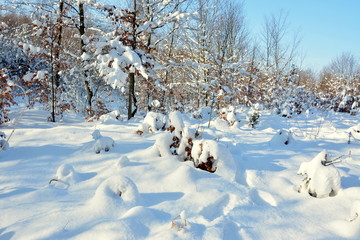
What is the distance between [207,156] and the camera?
8.75ft

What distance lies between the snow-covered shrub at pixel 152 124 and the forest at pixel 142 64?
1.19 meters

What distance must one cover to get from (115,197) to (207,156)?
117 centimetres

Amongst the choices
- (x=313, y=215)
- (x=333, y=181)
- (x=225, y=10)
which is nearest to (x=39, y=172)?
(x=313, y=215)

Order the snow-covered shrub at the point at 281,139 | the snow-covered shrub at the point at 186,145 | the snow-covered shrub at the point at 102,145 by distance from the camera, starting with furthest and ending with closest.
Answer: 1. the snow-covered shrub at the point at 281,139
2. the snow-covered shrub at the point at 102,145
3. the snow-covered shrub at the point at 186,145

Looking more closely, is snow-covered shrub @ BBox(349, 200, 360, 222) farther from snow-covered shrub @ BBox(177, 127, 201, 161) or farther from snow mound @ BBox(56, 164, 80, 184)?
snow mound @ BBox(56, 164, 80, 184)

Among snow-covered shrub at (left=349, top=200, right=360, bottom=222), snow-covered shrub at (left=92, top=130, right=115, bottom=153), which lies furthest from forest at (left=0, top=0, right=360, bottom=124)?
snow-covered shrub at (left=349, top=200, right=360, bottom=222)

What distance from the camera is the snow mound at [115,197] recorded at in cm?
177

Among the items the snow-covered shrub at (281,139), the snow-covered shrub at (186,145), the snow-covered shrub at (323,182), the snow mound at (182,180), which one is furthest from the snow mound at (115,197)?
the snow-covered shrub at (281,139)

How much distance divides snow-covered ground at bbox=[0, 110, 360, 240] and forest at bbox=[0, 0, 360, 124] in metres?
1.11

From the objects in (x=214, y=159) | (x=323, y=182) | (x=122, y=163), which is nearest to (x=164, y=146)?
(x=122, y=163)

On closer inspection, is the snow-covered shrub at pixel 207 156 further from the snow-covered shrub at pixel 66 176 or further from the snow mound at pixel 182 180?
the snow-covered shrub at pixel 66 176

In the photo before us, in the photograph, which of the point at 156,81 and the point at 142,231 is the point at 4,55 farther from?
the point at 142,231

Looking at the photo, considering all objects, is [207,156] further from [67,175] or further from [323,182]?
[67,175]

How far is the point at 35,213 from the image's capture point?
1.71 metres
